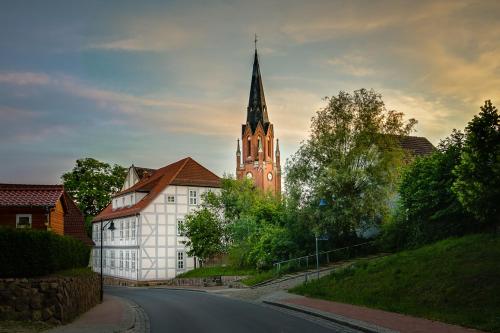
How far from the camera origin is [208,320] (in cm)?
1819

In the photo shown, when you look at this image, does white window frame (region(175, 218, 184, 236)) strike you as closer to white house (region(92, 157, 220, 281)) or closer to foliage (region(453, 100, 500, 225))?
white house (region(92, 157, 220, 281))

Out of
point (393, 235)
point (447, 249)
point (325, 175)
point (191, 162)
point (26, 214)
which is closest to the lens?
point (447, 249)

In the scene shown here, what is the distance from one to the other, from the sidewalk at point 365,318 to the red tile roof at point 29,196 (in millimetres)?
13180

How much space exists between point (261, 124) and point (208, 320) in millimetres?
76267

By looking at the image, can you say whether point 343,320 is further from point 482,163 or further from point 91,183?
point 91,183

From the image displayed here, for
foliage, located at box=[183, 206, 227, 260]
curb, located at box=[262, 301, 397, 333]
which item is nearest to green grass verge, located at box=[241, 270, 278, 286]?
curb, located at box=[262, 301, 397, 333]

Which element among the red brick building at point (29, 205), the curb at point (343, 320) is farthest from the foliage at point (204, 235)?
the curb at point (343, 320)

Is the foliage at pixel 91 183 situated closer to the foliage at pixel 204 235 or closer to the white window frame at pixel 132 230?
the white window frame at pixel 132 230

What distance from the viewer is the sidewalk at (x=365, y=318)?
14.0 metres

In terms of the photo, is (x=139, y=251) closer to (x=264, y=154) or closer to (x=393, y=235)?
(x=393, y=235)

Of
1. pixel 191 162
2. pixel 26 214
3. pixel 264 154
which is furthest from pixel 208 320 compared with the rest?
pixel 264 154

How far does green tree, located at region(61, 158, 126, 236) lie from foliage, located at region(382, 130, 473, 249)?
164 ft

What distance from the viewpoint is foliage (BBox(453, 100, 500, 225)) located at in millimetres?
17875

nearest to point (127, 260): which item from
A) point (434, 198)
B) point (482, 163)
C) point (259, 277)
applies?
point (259, 277)
